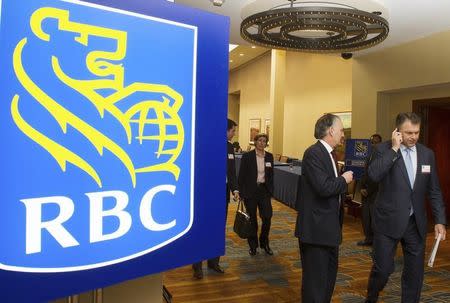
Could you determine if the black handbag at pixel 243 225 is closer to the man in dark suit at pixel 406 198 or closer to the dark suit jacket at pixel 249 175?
the dark suit jacket at pixel 249 175

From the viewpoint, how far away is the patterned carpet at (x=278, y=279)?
3.50 m

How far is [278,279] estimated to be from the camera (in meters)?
3.96

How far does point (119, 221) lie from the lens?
2.60ft

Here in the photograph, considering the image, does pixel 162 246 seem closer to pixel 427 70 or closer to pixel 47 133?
pixel 47 133

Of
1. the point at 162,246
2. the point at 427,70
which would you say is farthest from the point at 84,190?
the point at 427,70

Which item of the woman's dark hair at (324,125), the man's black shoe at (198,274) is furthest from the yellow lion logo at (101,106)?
the man's black shoe at (198,274)

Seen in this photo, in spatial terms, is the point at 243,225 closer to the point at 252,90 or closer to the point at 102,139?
the point at 102,139

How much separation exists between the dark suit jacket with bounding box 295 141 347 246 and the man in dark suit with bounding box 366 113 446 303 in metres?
0.45

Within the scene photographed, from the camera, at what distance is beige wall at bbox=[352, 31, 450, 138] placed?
575 cm

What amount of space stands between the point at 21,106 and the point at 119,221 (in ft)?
0.93

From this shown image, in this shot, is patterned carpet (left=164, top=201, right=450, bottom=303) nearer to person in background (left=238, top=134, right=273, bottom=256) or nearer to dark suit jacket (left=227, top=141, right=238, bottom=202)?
person in background (left=238, top=134, right=273, bottom=256)

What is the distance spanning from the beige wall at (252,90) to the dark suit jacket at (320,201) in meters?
11.4

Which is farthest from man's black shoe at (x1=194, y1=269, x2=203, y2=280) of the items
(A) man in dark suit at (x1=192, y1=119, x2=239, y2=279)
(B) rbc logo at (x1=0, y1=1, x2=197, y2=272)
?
(B) rbc logo at (x1=0, y1=1, x2=197, y2=272)

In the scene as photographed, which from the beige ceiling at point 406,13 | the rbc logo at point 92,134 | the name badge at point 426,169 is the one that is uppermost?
the beige ceiling at point 406,13
